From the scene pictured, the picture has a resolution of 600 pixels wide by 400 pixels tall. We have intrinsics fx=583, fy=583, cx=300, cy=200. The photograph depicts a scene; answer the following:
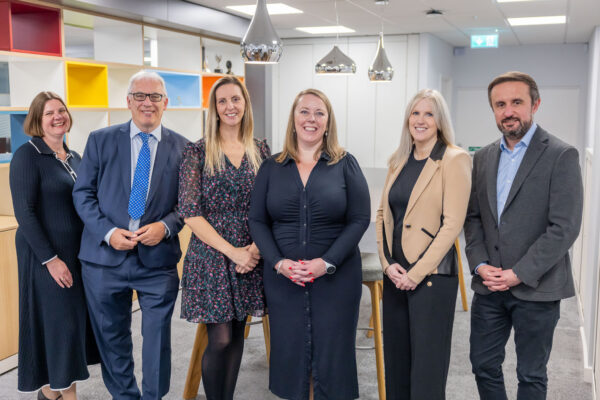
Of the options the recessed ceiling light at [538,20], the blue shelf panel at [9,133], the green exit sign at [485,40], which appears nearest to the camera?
the blue shelf panel at [9,133]

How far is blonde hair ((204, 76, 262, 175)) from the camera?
257 cm

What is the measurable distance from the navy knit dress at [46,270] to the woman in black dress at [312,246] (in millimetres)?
946

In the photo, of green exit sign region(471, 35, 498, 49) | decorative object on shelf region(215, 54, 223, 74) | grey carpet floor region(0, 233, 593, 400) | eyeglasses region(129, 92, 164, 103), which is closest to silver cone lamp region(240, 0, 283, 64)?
eyeglasses region(129, 92, 164, 103)

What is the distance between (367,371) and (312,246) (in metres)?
1.36

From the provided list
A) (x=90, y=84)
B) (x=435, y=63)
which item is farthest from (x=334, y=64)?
(x=435, y=63)

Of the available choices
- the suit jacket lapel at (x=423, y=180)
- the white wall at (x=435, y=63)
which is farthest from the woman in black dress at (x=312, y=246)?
the white wall at (x=435, y=63)

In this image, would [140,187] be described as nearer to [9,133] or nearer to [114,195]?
[114,195]

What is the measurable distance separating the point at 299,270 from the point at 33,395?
A: 5.98ft

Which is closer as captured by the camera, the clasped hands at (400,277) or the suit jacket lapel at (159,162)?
the clasped hands at (400,277)

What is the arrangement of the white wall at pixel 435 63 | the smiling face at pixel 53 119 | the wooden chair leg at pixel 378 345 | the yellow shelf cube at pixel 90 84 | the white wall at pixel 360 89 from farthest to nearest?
the white wall at pixel 360 89 < the white wall at pixel 435 63 < the yellow shelf cube at pixel 90 84 < the wooden chair leg at pixel 378 345 < the smiling face at pixel 53 119

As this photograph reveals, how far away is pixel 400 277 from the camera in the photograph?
96.5 inches

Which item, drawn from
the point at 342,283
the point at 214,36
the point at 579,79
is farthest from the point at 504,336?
the point at 579,79

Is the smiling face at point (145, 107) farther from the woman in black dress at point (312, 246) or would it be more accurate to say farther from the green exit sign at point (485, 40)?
the green exit sign at point (485, 40)

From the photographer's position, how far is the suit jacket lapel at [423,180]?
7.92ft
